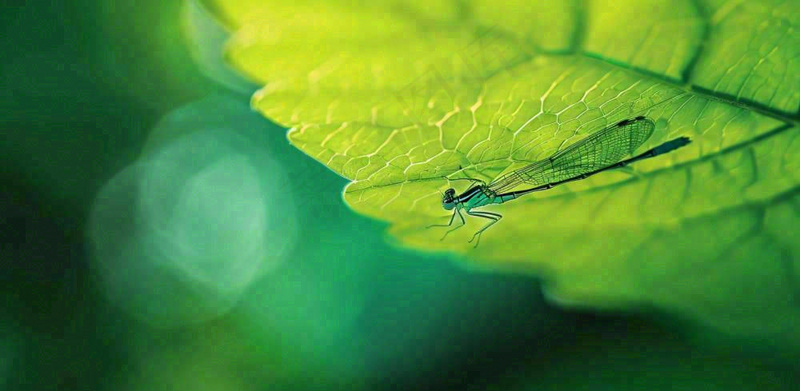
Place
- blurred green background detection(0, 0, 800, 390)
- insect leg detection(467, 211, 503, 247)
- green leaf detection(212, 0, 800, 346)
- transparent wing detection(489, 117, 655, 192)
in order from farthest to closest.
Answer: blurred green background detection(0, 0, 800, 390) → insect leg detection(467, 211, 503, 247) → transparent wing detection(489, 117, 655, 192) → green leaf detection(212, 0, 800, 346)

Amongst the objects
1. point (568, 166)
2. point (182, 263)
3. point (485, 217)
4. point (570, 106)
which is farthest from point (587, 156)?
point (182, 263)

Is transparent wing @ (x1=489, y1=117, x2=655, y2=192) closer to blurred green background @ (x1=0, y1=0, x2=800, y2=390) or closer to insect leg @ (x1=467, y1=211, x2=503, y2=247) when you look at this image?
insect leg @ (x1=467, y1=211, x2=503, y2=247)

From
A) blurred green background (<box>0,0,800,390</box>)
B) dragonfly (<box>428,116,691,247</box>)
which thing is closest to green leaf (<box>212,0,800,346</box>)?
dragonfly (<box>428,116,691,247</box>)

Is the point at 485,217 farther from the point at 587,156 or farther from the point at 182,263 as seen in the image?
the point at 182,263

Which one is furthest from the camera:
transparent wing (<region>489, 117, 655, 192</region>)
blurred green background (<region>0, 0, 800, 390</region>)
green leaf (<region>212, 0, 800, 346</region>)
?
blurred green background (<region>0, 0, 800, 390</region>)

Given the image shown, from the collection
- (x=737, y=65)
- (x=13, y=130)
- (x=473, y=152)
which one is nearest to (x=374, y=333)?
(x=473, y=152)

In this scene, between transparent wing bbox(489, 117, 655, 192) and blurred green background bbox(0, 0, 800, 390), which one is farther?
blurred green background bbox(0, 0, 800, 390)

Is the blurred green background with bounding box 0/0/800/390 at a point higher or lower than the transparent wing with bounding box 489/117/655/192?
higher
